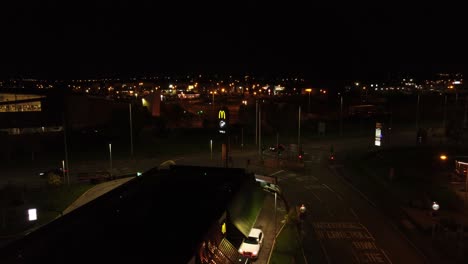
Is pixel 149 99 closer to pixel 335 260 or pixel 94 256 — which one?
pixel 335 260

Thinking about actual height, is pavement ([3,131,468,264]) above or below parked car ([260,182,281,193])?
below

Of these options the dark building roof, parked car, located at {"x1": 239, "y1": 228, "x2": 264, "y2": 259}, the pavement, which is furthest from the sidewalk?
parked car, located at {"x1": 239, "y1": 228, "x2": 264, "y2": 259}

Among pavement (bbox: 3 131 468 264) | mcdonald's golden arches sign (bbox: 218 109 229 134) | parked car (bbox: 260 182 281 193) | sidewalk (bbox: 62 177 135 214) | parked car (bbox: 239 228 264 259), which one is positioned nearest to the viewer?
parked car (bbox: 239 228 264 259)

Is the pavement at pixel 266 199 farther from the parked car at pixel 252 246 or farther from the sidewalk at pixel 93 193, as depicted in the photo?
the parked car at pixel 252 246

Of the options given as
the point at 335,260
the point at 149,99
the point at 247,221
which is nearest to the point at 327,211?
the point at 335,260

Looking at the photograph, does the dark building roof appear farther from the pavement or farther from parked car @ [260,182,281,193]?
parked car @ [260,182,281,193]

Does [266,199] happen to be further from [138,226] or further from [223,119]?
[138,226]

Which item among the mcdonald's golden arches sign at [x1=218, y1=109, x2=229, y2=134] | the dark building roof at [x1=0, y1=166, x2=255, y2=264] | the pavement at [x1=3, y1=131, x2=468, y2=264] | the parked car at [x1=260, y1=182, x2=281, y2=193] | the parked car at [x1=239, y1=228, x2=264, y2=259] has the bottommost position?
the pavement at [x1=3, y1=131, x2=468, y2=264]

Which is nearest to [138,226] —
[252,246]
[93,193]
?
[252,246]
